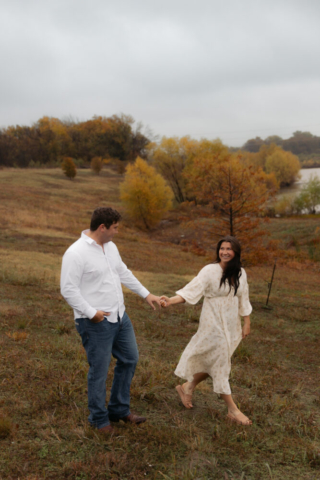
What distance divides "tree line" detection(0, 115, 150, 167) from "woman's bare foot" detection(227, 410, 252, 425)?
286 ft

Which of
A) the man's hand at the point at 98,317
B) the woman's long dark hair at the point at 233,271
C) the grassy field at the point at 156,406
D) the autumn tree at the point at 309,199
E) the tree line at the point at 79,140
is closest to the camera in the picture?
the grassy field at the point at 156,406

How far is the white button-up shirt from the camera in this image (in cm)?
323

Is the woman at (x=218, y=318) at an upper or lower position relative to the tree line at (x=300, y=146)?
lower

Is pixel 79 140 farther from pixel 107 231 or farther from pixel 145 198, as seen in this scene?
pixel 107 231

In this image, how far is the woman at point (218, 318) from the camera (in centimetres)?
400

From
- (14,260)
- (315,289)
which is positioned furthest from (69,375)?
(315,289)

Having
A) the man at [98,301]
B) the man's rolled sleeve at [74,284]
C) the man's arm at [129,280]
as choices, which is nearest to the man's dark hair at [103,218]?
the man at [98,301]

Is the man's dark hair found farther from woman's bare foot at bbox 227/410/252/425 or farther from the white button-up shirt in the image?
woman's bare foot at bbox 227/410/252/425

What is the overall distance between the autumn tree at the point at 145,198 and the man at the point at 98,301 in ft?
136

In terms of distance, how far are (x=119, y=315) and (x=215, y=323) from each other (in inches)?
42.3

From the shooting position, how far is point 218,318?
13.2 ft

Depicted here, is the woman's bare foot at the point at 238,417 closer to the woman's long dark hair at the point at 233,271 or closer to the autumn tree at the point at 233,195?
the woman's long dark hair at the point at 233,271

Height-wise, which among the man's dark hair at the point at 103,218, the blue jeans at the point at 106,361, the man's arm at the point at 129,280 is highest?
the man's dark hair at the point at 103,218

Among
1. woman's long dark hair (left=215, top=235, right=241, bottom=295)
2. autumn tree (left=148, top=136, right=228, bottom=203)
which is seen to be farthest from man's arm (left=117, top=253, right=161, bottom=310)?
autumn tree (left=148, top=136, right=228, bottom=203)
